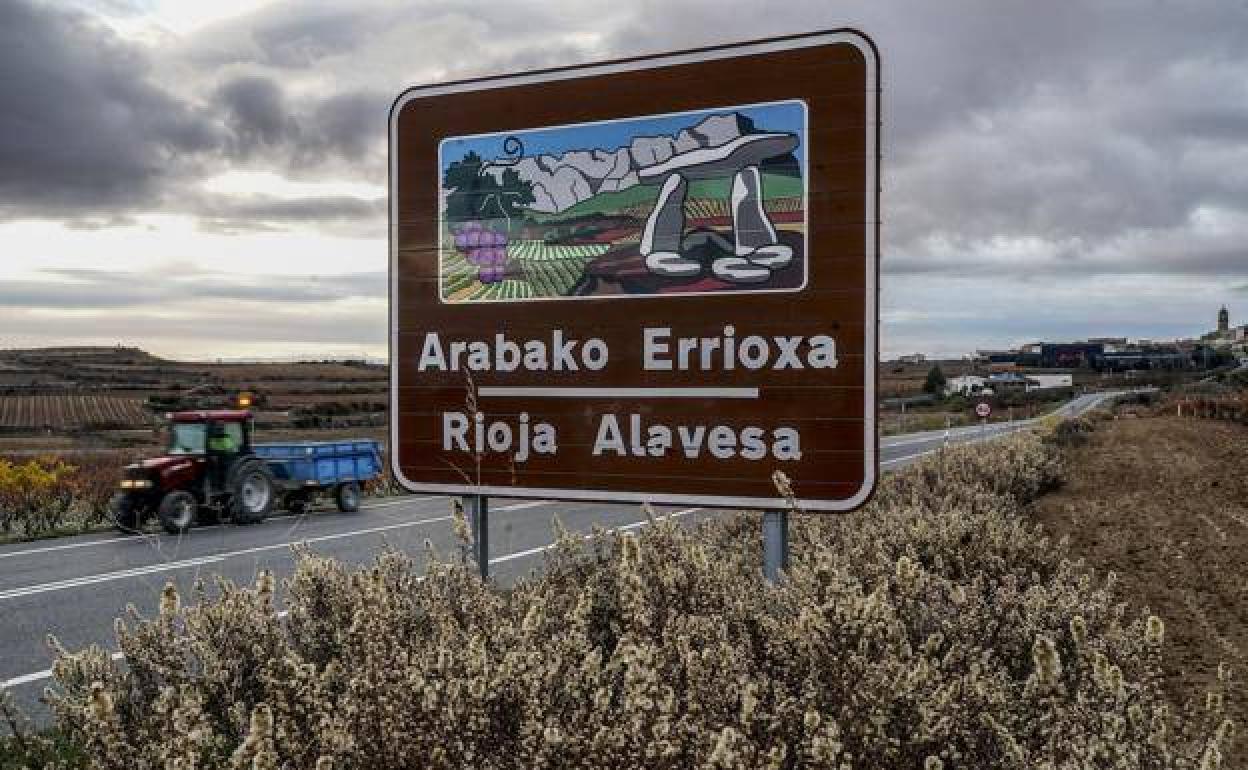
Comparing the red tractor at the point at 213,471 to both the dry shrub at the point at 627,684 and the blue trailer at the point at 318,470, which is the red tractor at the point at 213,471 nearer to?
the blue trailer at the point at 318,470

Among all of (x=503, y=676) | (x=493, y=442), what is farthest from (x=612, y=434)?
(x=503, y=676)

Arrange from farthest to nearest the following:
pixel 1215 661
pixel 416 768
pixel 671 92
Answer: pixel 1215 661, pixel 671 92, pixel 416 768

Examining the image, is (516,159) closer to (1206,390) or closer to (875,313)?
(875,313)

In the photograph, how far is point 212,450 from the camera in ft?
52.9

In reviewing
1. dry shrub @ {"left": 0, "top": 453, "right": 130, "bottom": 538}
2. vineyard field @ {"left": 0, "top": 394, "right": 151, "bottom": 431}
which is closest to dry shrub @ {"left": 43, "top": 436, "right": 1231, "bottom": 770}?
dry shrub @ {"left": 0, "top": 453, "right": 130, "bottom": 538}

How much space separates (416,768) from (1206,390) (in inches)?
1593

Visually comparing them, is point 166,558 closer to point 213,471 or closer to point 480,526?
point 213,471

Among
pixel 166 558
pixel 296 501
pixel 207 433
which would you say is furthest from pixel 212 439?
pixel 166 558

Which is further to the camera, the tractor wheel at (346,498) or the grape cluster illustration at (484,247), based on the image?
the tractor wheel at (346,498)

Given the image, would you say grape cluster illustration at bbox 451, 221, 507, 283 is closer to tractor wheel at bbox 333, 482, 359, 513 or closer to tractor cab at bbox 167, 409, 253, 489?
tractor cab at bbox 167, 409, 253, 489


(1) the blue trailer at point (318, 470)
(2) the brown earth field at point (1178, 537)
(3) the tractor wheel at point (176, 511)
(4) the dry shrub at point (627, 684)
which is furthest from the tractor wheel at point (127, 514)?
(4) the dry shrub at point (627, 684)

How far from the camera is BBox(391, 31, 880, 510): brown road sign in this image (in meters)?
4.17

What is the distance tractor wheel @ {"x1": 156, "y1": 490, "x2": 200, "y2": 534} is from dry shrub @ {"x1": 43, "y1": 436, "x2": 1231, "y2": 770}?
1200 centimetres

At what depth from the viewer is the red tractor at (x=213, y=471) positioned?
15375mm
